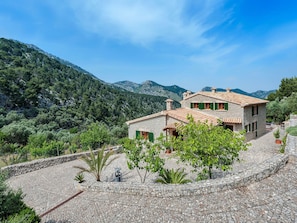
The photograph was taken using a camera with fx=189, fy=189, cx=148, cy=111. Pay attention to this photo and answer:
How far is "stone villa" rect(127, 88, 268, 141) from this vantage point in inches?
809

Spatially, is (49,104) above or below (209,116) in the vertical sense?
above

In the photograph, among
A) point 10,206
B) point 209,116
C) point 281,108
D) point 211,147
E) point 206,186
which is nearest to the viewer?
point 10,206

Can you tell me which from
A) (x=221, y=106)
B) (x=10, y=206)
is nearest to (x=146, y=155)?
(x=10, y=206)

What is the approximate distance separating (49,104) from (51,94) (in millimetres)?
4098

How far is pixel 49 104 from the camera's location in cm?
4944

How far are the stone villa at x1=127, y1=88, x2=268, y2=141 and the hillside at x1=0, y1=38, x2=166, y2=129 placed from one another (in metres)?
27.8

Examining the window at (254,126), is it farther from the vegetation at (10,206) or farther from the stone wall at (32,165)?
the vegetation at (10,206)

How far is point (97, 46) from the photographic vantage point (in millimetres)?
40219

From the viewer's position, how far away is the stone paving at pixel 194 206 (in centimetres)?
639

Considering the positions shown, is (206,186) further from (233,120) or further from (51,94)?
(51,94)

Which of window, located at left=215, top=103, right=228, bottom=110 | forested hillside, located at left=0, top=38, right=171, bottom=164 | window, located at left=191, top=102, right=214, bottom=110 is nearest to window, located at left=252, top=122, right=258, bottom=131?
window, located at left=215, top=103, right=228, bottom=110

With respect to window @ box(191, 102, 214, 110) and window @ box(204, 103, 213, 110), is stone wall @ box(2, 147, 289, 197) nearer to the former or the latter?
window @ box(204, 103, 213, 110)

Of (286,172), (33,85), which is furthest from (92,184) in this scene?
(33,85)

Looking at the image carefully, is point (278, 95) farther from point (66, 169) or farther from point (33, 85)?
point (33, 85)
